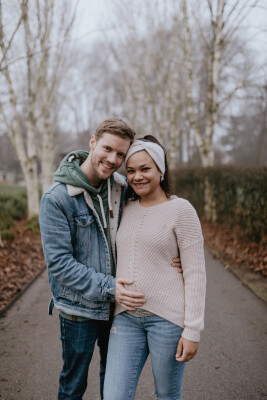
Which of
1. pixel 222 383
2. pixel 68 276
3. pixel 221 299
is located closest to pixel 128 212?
pixel 68 276

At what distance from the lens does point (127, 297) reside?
1661 millimetres

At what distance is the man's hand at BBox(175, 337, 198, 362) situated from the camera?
1.59 meters

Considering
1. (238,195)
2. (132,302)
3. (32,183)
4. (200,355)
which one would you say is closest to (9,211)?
(32,183)

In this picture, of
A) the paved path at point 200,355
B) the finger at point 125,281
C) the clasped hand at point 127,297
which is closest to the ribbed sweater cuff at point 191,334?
the clasped hand at point 127,297

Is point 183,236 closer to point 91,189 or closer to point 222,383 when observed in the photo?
point 91,189

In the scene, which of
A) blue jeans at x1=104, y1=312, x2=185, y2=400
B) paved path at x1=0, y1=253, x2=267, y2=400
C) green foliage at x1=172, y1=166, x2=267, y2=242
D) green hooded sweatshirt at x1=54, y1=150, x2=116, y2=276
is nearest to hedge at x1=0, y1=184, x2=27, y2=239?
paved path at x1=0, y1=253, x2=267, y2=400

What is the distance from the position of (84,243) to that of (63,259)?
0.58 feet

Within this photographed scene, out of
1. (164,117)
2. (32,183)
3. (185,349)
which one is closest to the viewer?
(185,349)

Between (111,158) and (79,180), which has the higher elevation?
(111,158)

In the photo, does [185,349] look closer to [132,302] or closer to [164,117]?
[132,302]

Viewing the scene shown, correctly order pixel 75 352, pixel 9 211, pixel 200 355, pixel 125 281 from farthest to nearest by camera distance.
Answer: pixel 9 211
pixel 200 355
pixel 75 352
pixel 125 281

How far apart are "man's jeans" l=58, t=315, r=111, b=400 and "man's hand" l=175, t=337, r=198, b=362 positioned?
21.0 inches

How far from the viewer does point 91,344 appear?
191 cm

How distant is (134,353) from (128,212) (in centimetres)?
80
